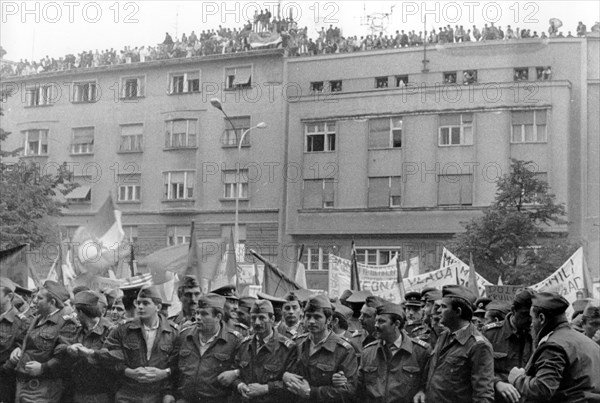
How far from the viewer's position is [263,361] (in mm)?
8117

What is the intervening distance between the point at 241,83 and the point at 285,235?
6014 millimetres

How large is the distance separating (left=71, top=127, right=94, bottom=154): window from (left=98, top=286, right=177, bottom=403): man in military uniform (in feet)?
99.5

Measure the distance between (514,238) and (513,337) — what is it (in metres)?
20.6

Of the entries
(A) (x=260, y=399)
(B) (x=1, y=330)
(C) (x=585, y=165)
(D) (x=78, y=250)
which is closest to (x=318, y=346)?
(A) (x=260, y=399)

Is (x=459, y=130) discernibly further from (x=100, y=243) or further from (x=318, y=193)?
(x=100, y=243)

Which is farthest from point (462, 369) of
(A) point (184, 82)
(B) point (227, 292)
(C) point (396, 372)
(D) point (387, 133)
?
(A) point (184, 82)

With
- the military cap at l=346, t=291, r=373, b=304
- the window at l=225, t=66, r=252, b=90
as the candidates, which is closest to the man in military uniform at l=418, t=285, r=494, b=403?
the military cap at l=346, t=291, r=373, b=304

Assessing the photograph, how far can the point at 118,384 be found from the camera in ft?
28.3

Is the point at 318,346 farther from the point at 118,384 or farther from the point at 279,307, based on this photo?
the point at 279,307

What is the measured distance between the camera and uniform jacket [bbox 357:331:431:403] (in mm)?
7422

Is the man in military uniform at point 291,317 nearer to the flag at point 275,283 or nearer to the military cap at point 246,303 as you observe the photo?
the military cap at point 246,303

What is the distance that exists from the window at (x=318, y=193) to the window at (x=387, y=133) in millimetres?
2410

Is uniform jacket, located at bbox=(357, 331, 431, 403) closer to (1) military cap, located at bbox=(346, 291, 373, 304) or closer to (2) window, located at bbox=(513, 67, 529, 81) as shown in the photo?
(1) military cap, located at bbox=(346, 291, 373, 304)

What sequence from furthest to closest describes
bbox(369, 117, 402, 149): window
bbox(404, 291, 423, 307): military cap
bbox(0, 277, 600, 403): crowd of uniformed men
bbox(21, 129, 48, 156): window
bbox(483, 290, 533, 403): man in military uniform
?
bbox(21, 129, 48, 156): window → bbox(369, 117, 402, 149): window → bbox(404, 291, 423, 307): military cap → bbox(483, 290, 533, 403): man in military uniform → bbox(0, 277, 600, 403): crowd of uniformed men
